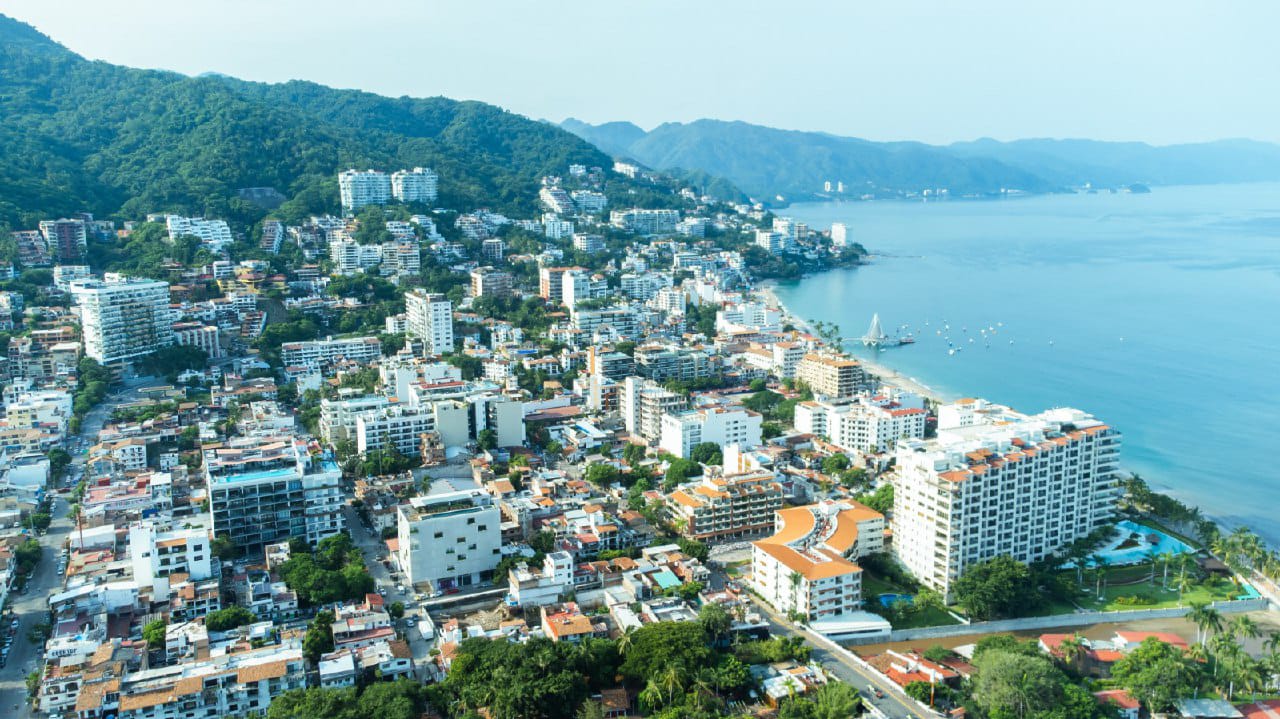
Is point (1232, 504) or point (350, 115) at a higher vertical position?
point (350, 115)

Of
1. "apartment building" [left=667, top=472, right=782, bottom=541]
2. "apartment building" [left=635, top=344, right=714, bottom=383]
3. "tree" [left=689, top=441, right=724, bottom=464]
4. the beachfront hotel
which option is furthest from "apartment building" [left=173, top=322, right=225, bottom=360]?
the beachfront hotel

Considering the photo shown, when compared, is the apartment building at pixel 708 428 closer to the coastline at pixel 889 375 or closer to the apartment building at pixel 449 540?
the apartment building at pixel 449 540

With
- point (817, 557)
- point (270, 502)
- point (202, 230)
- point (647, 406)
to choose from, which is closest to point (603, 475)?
point (647, 406)

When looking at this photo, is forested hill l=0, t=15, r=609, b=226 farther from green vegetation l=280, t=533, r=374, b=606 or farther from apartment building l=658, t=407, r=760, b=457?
green vegetation l=280, t=533, r=374, b=606

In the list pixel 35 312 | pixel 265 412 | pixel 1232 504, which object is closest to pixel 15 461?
pixel 265 412

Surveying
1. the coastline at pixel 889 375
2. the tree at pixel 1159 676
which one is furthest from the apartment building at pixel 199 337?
the tree at pixel 1159 676

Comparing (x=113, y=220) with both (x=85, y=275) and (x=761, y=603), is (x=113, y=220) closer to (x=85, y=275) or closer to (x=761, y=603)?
(x=85, y=275)

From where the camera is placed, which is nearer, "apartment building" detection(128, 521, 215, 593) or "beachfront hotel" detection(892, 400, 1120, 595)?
"apartment building" detection(128, 521, 215, 593)
